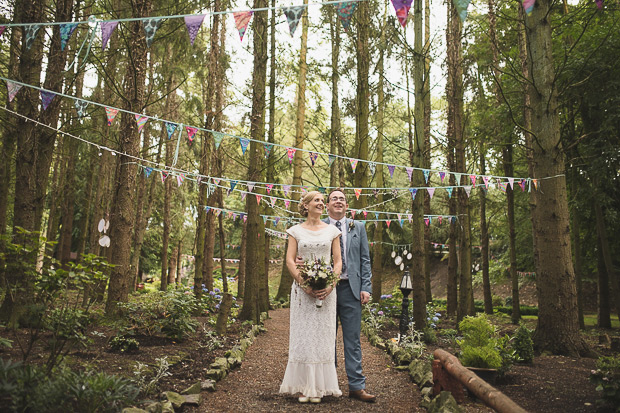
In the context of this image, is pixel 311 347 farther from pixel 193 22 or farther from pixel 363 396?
pixel 193 22

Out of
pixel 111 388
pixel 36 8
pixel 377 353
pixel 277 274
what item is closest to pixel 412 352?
pixel 377 353

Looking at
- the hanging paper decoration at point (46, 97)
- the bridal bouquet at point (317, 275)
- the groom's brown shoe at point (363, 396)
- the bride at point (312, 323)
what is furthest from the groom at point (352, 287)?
the hanging paper decoration at point (46, 97)

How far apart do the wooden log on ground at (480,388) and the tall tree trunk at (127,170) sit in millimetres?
5310

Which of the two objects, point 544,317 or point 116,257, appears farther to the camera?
point 116,257

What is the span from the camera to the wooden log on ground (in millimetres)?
2461

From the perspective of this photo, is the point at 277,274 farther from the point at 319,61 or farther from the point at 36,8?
the point at 36,8

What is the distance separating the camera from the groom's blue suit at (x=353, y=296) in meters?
3.90

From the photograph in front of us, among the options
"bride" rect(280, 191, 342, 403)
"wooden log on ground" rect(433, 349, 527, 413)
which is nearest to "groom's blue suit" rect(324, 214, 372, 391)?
"bride" rect(280, 191, 342, 403)

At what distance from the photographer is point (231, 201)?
3384cm

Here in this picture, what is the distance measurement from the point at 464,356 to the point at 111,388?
3.30m

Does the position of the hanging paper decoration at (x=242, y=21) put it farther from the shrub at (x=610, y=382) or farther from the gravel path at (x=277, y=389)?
the shrub at (x=610, y=382)

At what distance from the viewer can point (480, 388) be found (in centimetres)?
290

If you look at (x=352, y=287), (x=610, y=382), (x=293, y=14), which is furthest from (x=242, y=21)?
(x=610, y=382)

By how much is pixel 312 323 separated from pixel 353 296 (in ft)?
1.54
